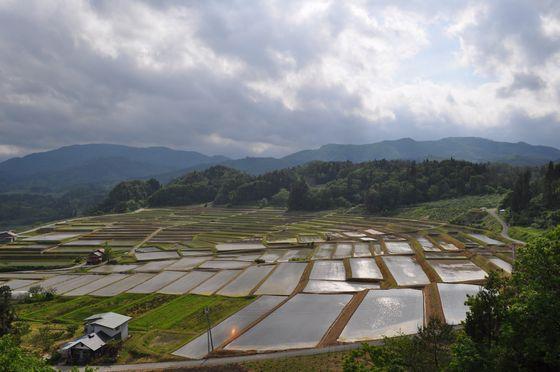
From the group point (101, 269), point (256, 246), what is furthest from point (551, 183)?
point (101, 269)

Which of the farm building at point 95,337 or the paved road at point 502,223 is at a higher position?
the paved road at point 502,223

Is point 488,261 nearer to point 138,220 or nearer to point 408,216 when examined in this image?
point 408,216

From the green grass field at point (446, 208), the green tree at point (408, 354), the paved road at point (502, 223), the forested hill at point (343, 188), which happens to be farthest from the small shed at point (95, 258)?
the forested hill at point (343, 188)

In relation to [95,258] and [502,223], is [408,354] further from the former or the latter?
[502,223]

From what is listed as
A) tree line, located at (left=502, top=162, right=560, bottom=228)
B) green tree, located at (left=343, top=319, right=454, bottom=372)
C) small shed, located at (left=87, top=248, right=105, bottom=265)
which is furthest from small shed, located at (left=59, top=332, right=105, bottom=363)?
tree line, located at (left=502, top=162, right=560, bottom=228)

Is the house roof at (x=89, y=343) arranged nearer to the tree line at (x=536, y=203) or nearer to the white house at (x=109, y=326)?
the white house at (x=109, y=326)

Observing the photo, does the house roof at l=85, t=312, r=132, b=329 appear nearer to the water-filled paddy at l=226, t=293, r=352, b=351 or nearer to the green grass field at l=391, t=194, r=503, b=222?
the water-filled paddy at l=226, t=293, r=352, b=351

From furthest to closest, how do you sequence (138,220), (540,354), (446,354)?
(138,220) → (446,354) → (540,354)
